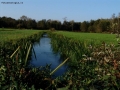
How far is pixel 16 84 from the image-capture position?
240 centimetres

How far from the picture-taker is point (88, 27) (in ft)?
329

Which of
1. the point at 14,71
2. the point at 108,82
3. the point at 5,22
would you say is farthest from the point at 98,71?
the point at 5,22

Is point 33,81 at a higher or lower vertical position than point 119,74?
lower

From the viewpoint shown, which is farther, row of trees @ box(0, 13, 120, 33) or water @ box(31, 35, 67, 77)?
row of trees @ box(0, 13, 120, 33)

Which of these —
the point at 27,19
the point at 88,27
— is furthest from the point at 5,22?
the point at 88,27

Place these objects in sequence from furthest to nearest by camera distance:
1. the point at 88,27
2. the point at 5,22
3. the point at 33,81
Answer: the point at 88,27, the point at 5,22, the point at 33,81

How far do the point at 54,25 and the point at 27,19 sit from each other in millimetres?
12356

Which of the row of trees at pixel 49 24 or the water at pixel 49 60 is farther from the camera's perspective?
the row of trees at pixel 49 24

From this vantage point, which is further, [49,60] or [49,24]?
[49,24]

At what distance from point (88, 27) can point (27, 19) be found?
26306 mm

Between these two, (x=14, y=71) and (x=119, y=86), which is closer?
(x=119, y=86)

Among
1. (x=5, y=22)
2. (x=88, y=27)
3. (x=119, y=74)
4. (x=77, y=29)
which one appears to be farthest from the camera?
(x=77, y=29)

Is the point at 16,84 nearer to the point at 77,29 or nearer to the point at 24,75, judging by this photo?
the point at 24,75

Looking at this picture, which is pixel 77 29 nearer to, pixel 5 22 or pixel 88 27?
pixel 88 27
